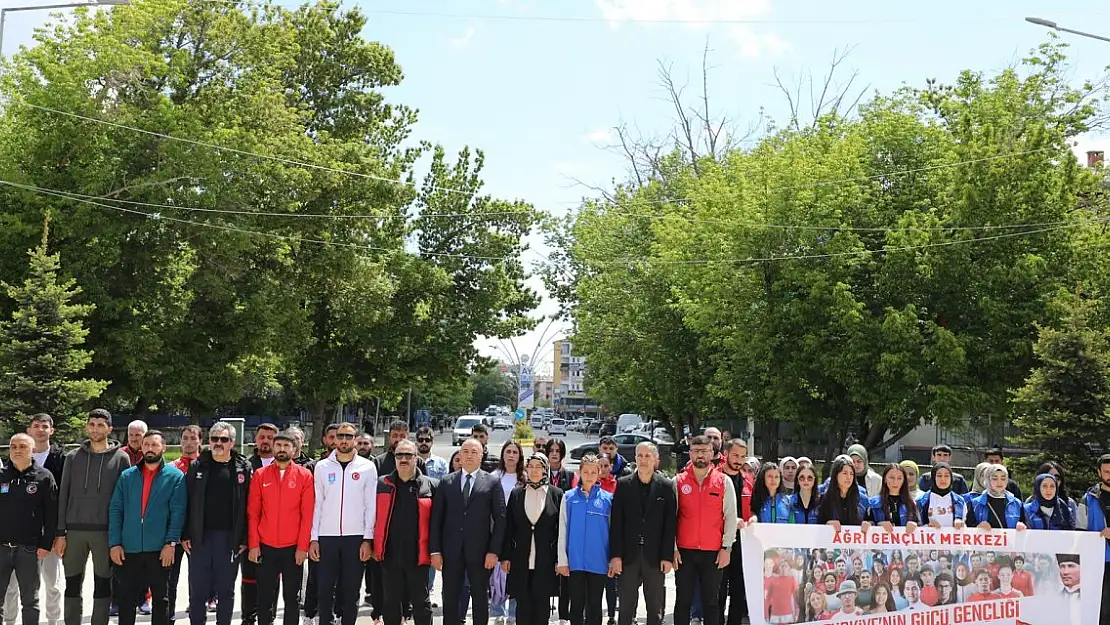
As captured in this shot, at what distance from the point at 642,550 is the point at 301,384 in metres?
37.0

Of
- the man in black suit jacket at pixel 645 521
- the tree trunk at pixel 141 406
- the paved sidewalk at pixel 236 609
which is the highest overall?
the tree trunk at pixel 141 406

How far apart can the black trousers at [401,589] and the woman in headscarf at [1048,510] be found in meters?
5.75

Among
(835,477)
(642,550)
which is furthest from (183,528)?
(835,477)

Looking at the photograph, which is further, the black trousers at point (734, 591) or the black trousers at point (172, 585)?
the black trousers at point (734, 591)

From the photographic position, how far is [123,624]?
9281mm

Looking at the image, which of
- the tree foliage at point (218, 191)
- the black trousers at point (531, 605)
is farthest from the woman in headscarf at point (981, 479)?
the tree foliage at point (218, 191)

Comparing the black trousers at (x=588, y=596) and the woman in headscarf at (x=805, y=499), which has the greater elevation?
the woman in headscarf at (x=805, y=499)

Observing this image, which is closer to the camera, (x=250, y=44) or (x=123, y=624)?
(x=123, y=624)

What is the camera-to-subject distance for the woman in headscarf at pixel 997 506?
1048 cm

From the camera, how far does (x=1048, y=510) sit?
10.7m

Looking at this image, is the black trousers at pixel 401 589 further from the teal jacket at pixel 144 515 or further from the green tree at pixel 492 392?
the green tree at pixel 492 392

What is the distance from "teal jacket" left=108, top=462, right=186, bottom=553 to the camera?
9.40m

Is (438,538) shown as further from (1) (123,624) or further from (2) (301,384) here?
(2) (301,384)

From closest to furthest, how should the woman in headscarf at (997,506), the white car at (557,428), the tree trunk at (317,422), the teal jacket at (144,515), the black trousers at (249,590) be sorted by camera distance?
the teal jacket at (144,515) → the black trousers at (249,590) → the woman in headscarf at (997,506) → the tree trunk at (317,422) → the white car at (557,428)
